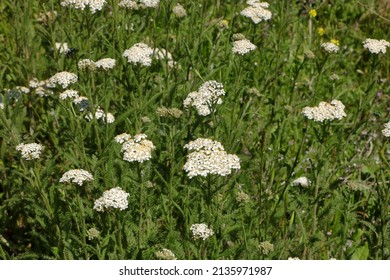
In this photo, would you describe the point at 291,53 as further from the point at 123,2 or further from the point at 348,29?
the point at 123,2

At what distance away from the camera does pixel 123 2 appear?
175 inches

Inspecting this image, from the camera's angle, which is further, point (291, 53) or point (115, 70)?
point (291, 53)

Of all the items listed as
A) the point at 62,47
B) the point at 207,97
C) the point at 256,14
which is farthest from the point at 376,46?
the point at 62,47

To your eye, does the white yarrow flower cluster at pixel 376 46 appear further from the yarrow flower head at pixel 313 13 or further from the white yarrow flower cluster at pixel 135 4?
the yarrow flower head at pixel 313 13

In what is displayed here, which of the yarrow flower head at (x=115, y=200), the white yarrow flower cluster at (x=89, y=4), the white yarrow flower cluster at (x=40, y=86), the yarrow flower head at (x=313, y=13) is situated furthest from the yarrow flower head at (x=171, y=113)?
the yarrow flower head at (x=313, y=13)

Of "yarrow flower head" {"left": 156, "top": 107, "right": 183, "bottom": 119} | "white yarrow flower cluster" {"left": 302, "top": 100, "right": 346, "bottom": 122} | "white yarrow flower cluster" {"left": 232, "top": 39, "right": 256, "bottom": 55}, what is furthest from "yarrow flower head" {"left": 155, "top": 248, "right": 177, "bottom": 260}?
"white yarrow flower cluster" {"left": 232, "top": 39, "right": 256, "bottom": 55}

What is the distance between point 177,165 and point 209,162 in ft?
1.20

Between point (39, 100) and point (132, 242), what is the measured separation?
2.32 metres

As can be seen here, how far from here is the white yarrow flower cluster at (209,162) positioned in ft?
10.2

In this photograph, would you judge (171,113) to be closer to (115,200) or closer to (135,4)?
(115,200)

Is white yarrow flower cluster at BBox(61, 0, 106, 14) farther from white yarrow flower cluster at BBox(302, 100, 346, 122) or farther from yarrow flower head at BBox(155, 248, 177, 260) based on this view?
yarrow flower head at BBox(155, 248, 177, 260)

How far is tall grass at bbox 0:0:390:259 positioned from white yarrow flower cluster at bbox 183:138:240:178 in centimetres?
20

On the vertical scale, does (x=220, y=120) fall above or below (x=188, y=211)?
above

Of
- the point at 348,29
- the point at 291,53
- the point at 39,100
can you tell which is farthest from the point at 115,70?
the point at 348,29
